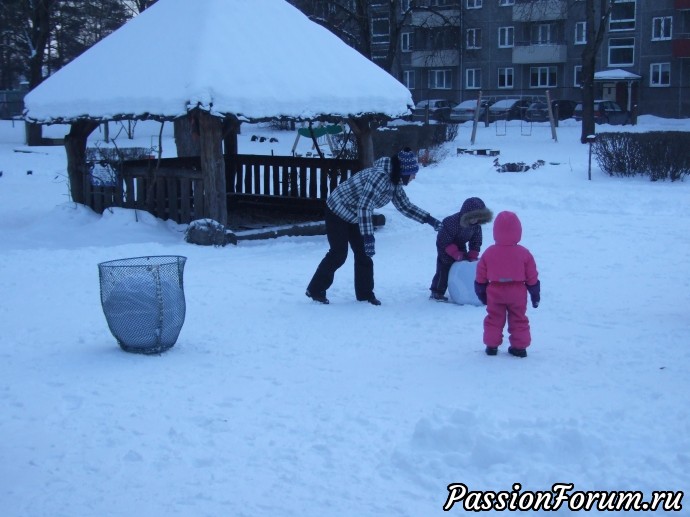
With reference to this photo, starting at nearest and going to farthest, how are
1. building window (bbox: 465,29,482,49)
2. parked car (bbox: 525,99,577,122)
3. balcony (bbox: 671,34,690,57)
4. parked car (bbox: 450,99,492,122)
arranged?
1. parked car (bbox: 525,99,577,122)
2. parked car (bbox: 450,99,492,122)
3. balcony (bbox: 671,34,690,57)
4. building window (bbox: 465,29,482,49)

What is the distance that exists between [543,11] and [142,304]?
53790 millimetres

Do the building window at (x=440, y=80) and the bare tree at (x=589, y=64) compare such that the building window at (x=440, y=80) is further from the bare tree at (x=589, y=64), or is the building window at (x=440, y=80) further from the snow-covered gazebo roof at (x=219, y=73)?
the snow-covered gazebo roof at (x=219, y=73)

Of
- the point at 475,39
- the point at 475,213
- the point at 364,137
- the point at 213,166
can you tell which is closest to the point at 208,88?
the point at 213,166

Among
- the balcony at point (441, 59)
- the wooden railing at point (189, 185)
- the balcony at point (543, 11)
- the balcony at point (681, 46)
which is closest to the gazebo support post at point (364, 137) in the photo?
the wooden railing at point (189, 185)

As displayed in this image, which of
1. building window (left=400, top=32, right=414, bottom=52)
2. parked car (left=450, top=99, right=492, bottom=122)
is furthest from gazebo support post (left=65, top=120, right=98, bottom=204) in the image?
building window (left=400, top=32, right=414, bottom=52)

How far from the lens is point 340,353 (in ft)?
24.4

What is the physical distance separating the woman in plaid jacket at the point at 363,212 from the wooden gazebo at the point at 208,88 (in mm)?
3939

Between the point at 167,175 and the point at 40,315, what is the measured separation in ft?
19.4

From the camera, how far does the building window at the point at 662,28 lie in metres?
54.5

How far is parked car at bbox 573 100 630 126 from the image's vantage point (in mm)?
46938

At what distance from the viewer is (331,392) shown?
6340 mm

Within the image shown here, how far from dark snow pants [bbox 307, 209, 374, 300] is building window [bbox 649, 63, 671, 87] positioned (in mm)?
50249

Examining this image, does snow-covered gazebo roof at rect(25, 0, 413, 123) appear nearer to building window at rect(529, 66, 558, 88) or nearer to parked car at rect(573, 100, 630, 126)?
parked car at rect(573, 100, 630, 126)

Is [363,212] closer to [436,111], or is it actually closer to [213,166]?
[213,166]
